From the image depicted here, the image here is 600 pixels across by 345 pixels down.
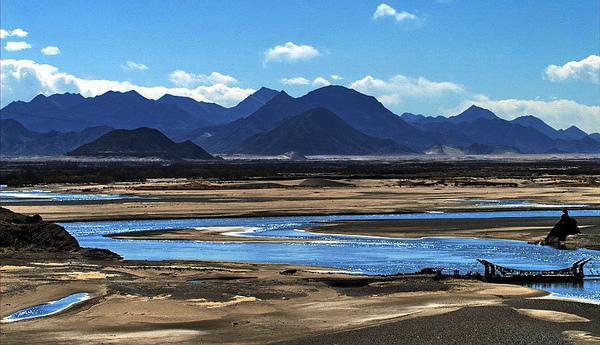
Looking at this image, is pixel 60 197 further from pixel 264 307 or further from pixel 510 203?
pixel 264 307

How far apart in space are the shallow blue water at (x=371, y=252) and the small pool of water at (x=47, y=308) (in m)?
12.0

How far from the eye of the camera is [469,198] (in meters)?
79.9

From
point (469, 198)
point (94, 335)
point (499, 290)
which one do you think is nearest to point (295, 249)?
point (499, 290)

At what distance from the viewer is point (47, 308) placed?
941 inches

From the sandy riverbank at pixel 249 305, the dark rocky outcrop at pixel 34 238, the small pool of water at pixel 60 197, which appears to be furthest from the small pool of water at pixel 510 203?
the dark rocky outcrop at pixel 34 238

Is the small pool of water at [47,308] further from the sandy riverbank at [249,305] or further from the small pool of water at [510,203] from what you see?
the small pool of water at [510,203]

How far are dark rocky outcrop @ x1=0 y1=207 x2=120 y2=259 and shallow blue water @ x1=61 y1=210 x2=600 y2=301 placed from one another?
8.87 feet

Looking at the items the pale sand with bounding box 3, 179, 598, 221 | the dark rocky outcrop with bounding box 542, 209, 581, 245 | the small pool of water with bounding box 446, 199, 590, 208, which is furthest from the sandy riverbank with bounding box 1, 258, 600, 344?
the small pool of water with bounding box 446, 199, 590, 208

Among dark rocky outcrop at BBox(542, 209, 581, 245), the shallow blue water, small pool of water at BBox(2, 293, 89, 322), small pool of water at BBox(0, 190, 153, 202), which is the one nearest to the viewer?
small pool of water at BBox(2, 293, 89, 322)

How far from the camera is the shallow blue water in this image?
34.2m

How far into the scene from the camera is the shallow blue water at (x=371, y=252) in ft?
112

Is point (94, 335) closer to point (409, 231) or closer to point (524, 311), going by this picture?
point (524, 311)

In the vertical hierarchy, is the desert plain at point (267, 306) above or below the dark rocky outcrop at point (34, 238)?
below

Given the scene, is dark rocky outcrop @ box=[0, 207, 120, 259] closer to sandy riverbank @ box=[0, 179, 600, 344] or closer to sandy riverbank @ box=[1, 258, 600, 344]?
sandy riverbank @ box=[0, 179, 600, 344]
